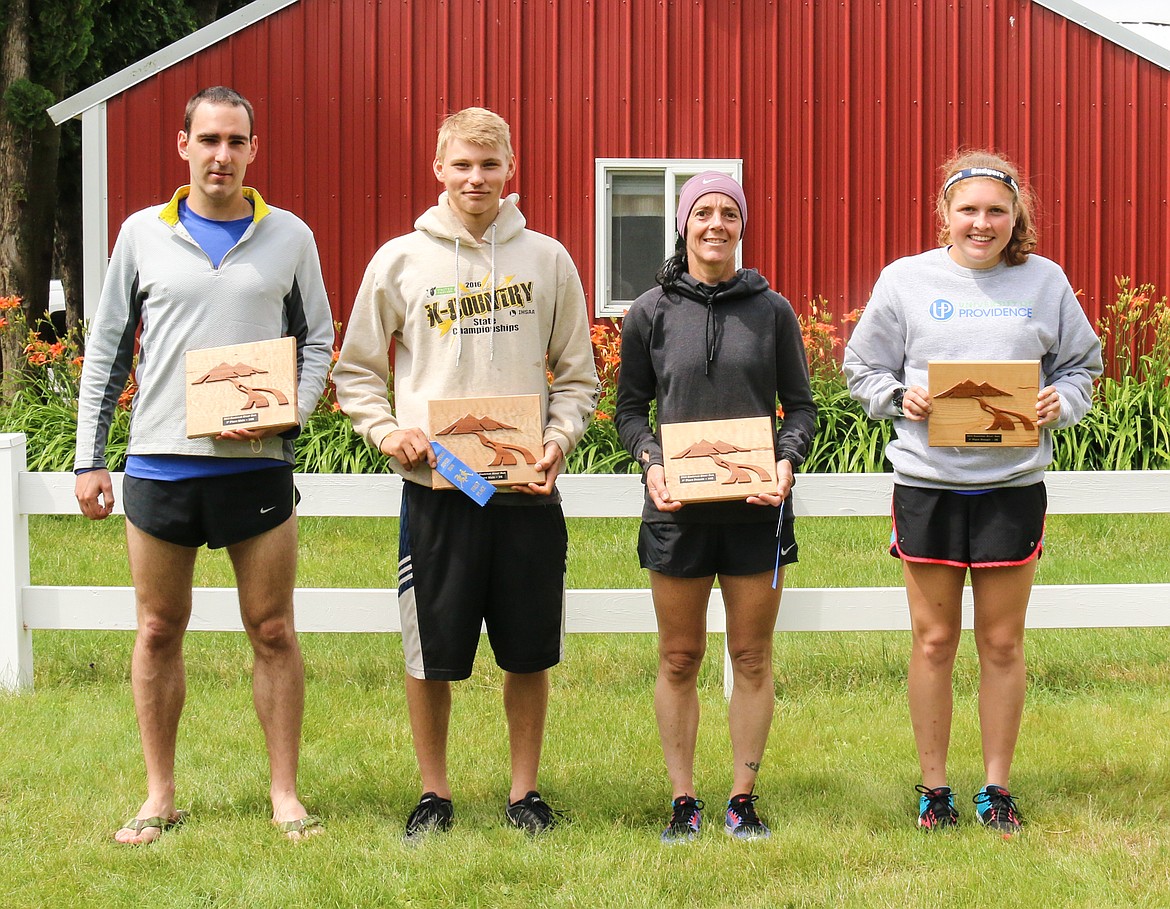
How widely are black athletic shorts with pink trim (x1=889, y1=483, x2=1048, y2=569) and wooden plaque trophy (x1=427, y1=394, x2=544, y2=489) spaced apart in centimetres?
110

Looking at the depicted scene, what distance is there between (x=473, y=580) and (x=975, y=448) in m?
1.47

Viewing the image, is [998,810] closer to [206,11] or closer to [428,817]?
[428,817]

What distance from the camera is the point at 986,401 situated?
3.55m

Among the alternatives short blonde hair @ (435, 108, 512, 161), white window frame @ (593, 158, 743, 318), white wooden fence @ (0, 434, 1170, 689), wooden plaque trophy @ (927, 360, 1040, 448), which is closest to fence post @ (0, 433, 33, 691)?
white wooden fence @ (0, 434, 1170, 689)

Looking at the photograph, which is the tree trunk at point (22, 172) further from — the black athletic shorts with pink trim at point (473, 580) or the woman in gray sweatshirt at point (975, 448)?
the woman in gray sweatshirt at point (975, 448)

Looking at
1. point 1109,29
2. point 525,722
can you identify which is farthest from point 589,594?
point 1109,29

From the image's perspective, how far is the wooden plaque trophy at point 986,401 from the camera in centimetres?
355

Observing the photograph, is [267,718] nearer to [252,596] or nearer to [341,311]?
[252,596]

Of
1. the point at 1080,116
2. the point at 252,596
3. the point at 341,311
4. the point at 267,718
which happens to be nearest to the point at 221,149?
the point at 252,596

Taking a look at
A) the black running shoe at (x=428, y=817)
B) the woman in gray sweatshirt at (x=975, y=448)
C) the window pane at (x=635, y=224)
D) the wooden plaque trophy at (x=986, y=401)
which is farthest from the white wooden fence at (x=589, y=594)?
the window pane at (x=635, y=224)

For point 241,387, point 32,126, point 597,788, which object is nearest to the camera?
point 241,387

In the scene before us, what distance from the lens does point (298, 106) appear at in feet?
36.7

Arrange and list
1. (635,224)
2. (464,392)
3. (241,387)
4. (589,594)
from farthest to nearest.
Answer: (635,224) < (589,594) < (464,392) < (241,387)

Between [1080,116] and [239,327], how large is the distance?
33.0ft
